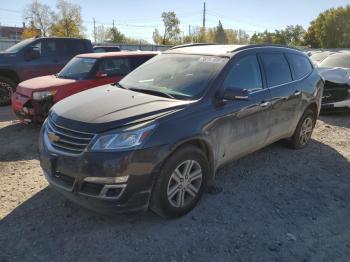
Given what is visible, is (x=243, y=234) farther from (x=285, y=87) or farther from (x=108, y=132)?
(x=285, y=87)

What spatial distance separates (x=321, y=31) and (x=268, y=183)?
69.8 meters

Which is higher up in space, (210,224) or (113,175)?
(113,175)

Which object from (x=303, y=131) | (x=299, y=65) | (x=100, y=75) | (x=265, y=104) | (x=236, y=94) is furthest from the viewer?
(x=100, y=75)

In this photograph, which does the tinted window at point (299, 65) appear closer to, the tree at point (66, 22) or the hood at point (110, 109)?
the hood at point (110, 109)

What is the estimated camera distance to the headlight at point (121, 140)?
325 centimetres

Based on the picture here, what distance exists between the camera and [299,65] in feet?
19.1

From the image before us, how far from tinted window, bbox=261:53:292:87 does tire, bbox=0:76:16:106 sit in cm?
752

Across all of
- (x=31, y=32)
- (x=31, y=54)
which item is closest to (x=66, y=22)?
(x=31, y=32)

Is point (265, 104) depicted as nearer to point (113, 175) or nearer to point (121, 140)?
point (121, 140)

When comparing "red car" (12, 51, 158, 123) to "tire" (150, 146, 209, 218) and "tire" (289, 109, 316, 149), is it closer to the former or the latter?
"tire" (289, 109, 316, 149)

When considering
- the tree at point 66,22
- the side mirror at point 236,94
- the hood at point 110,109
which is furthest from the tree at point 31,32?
the side mirror at point 236,94

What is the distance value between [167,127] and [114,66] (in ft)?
15.9

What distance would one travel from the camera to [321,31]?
6662 centimetres

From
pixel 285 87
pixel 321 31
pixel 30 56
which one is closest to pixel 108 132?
pixel 285 87
